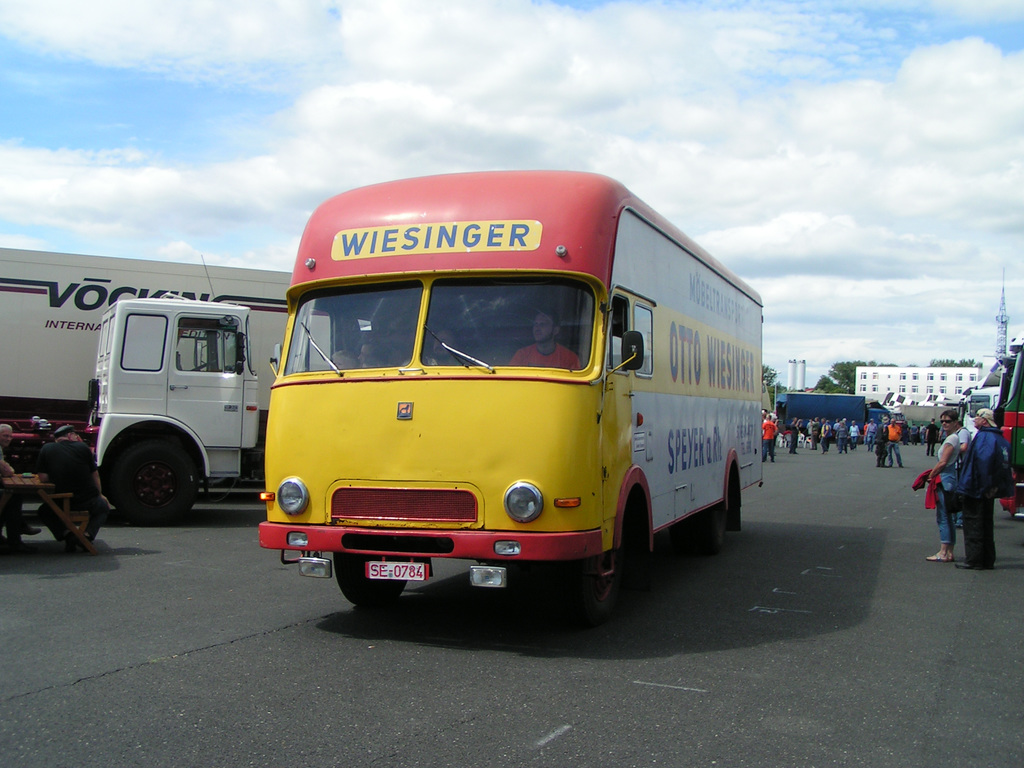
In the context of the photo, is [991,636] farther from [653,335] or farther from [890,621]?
[653,335]

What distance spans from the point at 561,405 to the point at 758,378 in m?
8.88

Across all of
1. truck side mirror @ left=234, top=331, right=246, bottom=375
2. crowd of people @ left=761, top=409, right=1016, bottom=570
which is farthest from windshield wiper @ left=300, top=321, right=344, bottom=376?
crowd of people @ left=761, top=409, right=1016, bottom=570

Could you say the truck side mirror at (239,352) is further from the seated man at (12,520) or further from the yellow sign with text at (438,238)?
the yellow sign with text at (438,238)

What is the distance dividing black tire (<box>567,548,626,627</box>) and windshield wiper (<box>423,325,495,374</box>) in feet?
4.84

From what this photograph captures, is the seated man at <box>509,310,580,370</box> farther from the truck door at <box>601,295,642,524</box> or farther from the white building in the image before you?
the white building

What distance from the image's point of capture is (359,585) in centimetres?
773

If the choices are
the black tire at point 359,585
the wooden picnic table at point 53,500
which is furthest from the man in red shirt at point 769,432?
the black tire at point 359,585

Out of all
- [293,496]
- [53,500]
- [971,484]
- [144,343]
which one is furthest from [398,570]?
[144,343]

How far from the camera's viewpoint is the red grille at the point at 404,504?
6.46 meters

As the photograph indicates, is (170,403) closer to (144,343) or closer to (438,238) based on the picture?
(144,343)

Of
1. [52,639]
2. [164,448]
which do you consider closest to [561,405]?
[52,639]

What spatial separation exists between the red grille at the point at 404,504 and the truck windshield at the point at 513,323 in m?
0.88

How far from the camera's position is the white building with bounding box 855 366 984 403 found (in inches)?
5512

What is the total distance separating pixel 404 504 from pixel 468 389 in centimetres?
86
